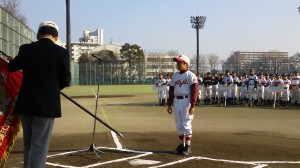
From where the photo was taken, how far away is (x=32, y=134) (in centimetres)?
489

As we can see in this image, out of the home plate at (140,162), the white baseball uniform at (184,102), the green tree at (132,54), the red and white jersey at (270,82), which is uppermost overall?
the green tree at (132,54)

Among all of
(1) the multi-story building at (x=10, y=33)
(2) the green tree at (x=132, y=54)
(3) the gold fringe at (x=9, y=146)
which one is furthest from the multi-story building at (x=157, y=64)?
(3) the gold fringe at (x=9, y=146)

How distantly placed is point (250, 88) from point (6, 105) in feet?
59.8

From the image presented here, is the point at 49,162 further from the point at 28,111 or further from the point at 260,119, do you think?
the point at 260,119

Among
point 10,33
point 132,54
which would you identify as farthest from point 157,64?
point 10,33

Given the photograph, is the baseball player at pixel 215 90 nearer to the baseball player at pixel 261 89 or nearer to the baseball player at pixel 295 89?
the baseball player at pixel 261 89

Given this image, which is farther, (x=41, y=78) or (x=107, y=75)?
(x=107, y=75)

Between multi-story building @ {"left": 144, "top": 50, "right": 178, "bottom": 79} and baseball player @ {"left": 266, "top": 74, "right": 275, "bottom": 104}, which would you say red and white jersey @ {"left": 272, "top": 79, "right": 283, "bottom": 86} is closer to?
baseball player @ {"left": 266, "top": 74, "right": 275, "bottom": 104}

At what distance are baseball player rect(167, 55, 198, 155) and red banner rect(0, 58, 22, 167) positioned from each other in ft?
11.2

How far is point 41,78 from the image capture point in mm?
4820

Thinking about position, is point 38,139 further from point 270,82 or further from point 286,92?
point 270,82

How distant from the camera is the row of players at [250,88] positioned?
22344 mm

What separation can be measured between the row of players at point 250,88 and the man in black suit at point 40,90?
59.5 ft

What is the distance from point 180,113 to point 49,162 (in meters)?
2.91
